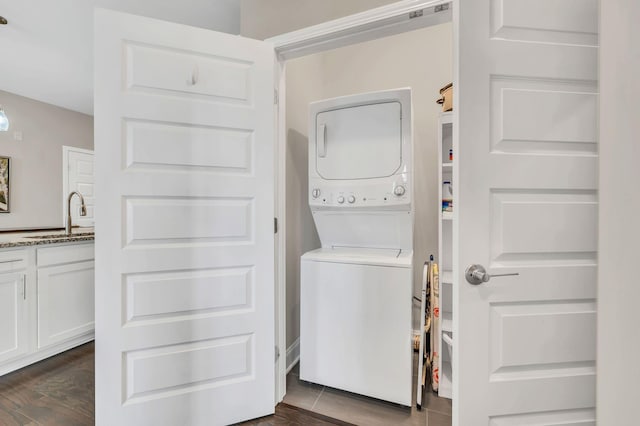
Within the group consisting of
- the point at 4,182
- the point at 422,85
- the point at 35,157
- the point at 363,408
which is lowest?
the point at 363,408

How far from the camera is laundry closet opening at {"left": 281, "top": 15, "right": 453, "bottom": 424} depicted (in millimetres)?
2076

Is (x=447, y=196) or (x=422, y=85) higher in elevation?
(x=422, y=85)

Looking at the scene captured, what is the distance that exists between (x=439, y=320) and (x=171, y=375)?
1554 mm

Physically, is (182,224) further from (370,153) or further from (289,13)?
(289,13)

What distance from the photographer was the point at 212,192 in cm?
143

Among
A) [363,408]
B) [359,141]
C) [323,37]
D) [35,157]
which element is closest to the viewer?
[323,37]

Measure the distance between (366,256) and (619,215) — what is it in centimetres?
120

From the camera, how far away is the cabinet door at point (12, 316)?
1.93 meters

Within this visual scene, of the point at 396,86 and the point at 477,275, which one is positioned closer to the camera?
the point at 477,275

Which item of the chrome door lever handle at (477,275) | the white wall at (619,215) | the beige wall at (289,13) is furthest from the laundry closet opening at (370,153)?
the white wall at (619,215)

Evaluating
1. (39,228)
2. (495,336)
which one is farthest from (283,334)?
(39,228)

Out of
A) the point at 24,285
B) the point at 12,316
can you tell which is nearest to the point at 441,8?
the point at 24,285

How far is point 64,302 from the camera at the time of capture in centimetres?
229

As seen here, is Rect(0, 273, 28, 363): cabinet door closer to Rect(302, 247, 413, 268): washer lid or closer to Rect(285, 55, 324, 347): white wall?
Rect(285, 55, 324, 347): white wall
